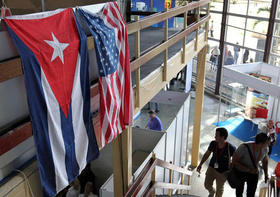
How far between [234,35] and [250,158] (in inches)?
396

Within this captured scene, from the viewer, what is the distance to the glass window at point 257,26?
1312 centimetres

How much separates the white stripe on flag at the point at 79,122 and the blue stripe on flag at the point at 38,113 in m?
0.38

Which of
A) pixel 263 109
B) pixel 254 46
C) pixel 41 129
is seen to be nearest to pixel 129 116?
pixel 41 129

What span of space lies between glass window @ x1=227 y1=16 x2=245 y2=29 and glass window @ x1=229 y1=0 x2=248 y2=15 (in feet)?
0.94

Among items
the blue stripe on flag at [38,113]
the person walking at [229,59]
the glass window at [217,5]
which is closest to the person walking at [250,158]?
the blue stripe on flag at [38,113]

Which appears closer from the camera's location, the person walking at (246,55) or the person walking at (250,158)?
the person walking at (250,158)

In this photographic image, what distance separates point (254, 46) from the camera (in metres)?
13.8

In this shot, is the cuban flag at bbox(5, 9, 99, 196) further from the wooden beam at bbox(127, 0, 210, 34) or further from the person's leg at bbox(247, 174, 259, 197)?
the person's leg at bbox(247, 174, 259, 197)

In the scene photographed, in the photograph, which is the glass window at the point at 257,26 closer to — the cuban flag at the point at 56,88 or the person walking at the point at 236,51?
the person walking at the point at 236,51

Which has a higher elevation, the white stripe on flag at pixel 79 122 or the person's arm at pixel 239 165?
the white stripe on flag at pixel 79 122

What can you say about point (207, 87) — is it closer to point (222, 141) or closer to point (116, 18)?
point (222, 141)

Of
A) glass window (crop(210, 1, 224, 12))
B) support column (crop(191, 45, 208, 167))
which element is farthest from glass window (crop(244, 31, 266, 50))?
support column (crop(191, 45, 208, 167))

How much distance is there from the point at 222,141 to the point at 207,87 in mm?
11124

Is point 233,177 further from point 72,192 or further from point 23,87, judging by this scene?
point 23,87
